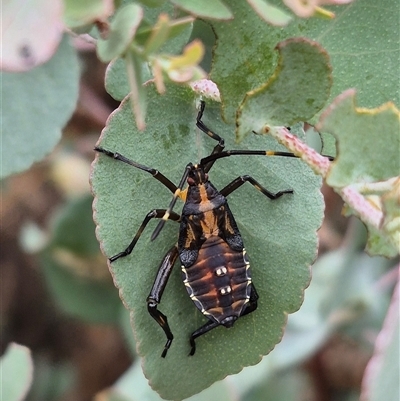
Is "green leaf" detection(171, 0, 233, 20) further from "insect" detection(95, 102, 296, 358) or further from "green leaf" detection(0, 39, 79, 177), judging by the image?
"green leaf" detection(0, 39, 79, 177)

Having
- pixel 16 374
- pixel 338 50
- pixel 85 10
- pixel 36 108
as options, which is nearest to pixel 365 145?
pixel 338 50

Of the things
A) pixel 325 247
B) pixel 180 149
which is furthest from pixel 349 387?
pixel 180 149

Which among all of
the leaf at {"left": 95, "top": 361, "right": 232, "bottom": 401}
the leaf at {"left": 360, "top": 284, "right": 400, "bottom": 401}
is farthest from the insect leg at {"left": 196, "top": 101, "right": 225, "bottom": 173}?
the leaf at {"left": 95, "top": 361, "right": 232, "bottom": 401}

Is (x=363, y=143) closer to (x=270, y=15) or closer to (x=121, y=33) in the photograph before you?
(x=270, y=15)

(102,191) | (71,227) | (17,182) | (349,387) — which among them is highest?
(102,191)

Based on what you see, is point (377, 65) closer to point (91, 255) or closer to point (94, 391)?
point (91, 255)

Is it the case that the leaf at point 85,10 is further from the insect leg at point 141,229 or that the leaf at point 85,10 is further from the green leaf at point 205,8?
the insect leg at point 141,229
